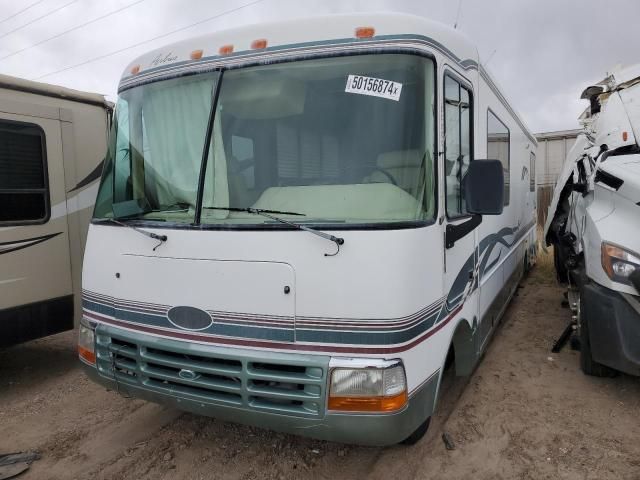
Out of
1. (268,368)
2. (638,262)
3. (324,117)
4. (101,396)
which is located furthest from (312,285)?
(101,396)

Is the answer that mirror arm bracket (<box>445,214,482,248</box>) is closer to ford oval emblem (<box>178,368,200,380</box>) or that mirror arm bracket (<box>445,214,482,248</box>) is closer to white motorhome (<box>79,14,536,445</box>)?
white motorhome (<box>79,14,536,445</box>)

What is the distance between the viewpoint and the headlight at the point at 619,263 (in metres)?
3.55

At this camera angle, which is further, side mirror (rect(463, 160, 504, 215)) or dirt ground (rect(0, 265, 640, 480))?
dirt ground (rect(0, 265, 640, 480))

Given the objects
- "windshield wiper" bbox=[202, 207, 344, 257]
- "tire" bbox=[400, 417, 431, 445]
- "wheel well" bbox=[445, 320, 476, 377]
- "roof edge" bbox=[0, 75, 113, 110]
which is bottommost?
"tire" bbox=[400, 417, 431, 445]

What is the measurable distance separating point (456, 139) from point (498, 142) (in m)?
1.88

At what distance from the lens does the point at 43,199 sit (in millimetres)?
4789

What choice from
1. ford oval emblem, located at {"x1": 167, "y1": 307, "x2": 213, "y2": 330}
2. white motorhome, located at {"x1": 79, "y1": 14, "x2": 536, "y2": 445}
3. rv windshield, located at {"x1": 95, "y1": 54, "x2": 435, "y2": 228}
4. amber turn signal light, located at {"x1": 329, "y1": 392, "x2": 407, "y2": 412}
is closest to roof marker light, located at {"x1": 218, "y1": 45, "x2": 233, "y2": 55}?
white motorhome, located at {"x1": 79, "y1": 14, "x2": 536, "y2": 445}

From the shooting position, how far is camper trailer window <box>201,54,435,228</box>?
8.54 ft

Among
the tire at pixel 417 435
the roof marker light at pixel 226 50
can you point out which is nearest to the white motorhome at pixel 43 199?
the roof marker light at pixel 226 50

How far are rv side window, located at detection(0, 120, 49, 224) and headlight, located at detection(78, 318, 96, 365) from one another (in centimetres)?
185

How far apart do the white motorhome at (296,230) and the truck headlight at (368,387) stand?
0.04 feet

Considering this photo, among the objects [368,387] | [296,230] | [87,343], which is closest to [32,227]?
[87,343]

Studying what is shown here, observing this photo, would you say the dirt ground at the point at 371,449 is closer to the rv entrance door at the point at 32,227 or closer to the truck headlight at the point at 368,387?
the rv entrance door at the point at 32,227

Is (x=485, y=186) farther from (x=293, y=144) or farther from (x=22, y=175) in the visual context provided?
(x=22, y=175)
